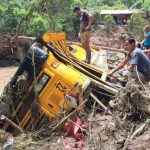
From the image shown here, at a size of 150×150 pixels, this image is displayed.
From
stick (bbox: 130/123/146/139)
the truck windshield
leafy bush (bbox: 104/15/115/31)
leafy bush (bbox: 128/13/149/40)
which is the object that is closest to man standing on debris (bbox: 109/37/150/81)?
stick (bbox: 130/123/146/139)

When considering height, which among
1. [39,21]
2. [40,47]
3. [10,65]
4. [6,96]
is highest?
[40,47]

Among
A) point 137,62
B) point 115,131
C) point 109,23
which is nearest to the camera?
point 115,131

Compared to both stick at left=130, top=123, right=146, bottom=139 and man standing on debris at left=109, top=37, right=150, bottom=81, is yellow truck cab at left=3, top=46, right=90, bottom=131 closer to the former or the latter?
man standing on debris at left=109, top=37, right=150, bottom=81

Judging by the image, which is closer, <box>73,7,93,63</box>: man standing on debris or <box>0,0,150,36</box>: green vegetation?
<box>73,7,93,63</box>: man standing on debris

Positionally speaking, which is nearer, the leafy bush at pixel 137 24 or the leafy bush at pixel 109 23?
the leafy bush at pixel 137 24

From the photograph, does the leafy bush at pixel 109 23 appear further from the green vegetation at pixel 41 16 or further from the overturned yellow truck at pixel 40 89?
the overturned yellow truck at pixel 40 89

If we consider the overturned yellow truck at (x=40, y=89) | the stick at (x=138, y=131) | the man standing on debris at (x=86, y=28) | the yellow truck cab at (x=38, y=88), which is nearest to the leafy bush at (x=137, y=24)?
the man standing on debris at (x=86, y=28)

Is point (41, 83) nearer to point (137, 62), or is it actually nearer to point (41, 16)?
point (137, 62)

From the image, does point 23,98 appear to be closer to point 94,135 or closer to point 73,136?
point 73,136

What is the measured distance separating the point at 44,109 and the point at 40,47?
1290 millimetres

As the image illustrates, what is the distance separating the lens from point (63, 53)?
33.2 ft

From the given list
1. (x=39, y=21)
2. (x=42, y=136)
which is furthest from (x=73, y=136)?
(x=39, y=21)

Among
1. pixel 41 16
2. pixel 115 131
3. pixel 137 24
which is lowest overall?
pixel 137 24

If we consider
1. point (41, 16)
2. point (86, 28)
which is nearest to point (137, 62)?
point (86, 28)
